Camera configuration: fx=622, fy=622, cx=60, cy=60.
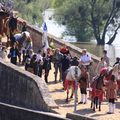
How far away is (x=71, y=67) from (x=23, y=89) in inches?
71.2

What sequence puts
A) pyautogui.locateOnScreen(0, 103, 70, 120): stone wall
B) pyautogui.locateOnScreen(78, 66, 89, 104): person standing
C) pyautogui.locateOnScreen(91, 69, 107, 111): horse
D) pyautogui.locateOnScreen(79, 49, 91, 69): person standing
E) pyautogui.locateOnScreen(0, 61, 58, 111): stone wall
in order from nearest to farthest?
pyautogui.locateOnScreen(0, 103, 70, 120): stone wall → pyautogui.locateOnScreen(0, 61, 58, 111): stone wall → pyautogui.locateOnScreen(91, 69, 107, 111): horse → pyautogui.locateOnScreen(78, 66, 89, 104): person standing → pyautogui.locateOnScreen(79, 49, 91, 69): person standing

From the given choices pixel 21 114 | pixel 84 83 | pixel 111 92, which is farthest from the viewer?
pixel 84 83

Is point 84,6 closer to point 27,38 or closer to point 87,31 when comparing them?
point 87,31

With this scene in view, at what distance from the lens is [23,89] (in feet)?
66.9

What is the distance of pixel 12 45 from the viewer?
25.7m

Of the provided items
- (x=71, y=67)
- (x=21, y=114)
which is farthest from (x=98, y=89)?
(x=21, y=114)

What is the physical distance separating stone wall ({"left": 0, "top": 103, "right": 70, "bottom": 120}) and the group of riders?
4.20ft

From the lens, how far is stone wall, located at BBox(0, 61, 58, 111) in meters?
19.0

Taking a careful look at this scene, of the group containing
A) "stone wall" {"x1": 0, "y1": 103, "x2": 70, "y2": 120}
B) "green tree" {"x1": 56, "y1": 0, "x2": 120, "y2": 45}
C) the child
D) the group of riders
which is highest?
"green tree" {"x1": 56, "y1": 0, "x2": 120, "y2": 45}

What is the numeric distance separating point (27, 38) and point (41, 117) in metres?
9.29

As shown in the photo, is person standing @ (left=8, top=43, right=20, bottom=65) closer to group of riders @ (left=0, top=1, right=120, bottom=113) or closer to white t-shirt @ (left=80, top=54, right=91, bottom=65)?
group of riders @ (left=0, top=1, right=120, bottom=113)

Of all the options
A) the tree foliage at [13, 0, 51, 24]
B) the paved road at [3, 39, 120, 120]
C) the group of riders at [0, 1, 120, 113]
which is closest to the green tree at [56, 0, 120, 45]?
the tree foliage at [13, 0, 51, 24]

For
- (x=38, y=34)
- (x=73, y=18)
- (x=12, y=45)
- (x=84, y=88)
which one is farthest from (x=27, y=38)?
(x=73, y=18)

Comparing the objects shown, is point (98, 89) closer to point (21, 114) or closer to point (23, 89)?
point (23, 89)
